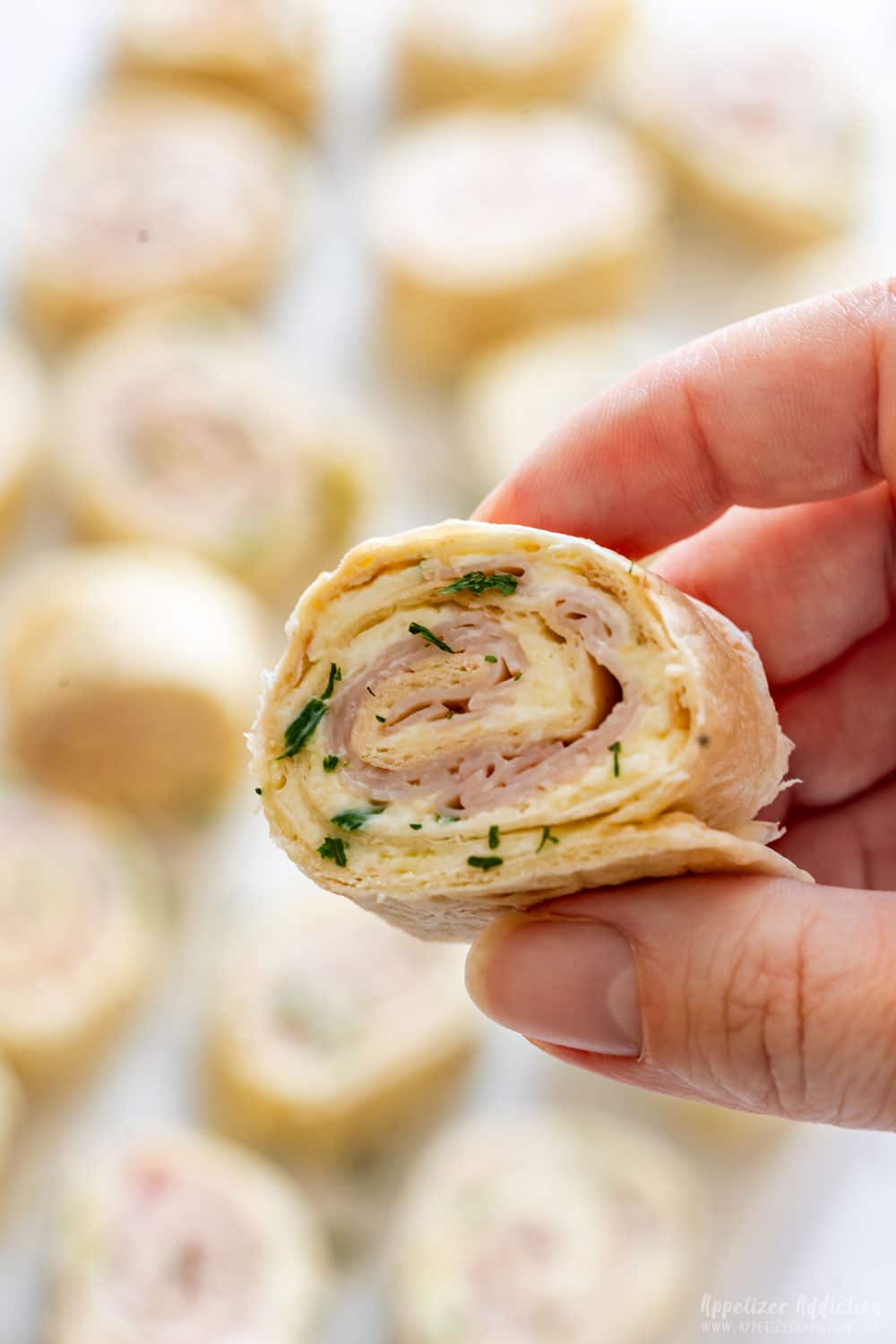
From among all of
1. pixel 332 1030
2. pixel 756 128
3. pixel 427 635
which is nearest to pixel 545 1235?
pixel 332 1030

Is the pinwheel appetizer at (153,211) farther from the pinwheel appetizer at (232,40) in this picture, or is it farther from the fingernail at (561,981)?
the fingernail at (561,981)

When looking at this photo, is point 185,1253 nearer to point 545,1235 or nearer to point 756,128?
point 545,1235

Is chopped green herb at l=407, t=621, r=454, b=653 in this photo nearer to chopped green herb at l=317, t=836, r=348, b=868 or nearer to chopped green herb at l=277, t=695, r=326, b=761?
chopped green herb at l=277, t=695, r=326, b=761

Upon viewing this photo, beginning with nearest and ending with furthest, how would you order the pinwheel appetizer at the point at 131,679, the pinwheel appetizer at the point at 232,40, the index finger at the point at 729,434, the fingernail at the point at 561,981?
the fingernail at the point at 561,981 → the index finger at the point at 729,434 → the pinwheel appetizer at the point at 131,679 → the pinwheel appetizer at the point at 232,40

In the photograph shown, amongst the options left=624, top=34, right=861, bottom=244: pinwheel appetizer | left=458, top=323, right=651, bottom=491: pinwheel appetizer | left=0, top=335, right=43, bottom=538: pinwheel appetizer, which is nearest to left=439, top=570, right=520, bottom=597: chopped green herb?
left=458, top=323, right=651, bottom=491: pinwheel appetizer

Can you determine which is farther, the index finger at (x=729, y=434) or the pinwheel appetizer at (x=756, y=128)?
the pinwheel appetizer at (x=756, y=128)

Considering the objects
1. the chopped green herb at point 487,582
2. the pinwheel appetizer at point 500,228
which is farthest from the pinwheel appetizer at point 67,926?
the chopped green herb at point 487,582

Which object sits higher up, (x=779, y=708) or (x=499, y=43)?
(x=499, y=43)
